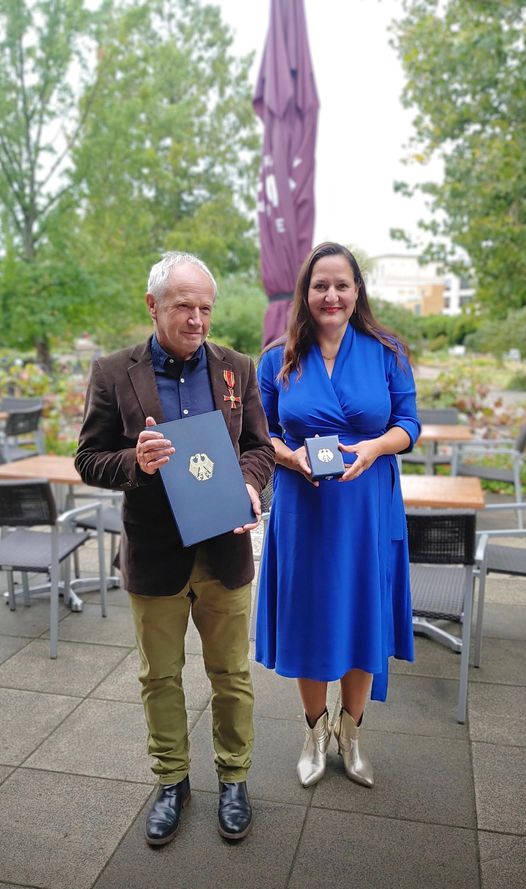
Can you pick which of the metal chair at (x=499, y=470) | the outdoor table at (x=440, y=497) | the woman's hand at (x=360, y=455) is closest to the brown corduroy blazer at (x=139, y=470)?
the woman's hand at (x=360, y=455)

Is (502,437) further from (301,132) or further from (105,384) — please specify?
(105,384)

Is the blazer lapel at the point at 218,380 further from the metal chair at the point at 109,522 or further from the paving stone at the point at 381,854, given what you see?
the metal chair at the point at 109,522

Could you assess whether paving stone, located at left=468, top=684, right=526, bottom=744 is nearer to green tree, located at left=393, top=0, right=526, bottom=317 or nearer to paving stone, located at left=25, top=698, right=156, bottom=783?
paving stone, located at left=25, top=698, right=156, bottom=783

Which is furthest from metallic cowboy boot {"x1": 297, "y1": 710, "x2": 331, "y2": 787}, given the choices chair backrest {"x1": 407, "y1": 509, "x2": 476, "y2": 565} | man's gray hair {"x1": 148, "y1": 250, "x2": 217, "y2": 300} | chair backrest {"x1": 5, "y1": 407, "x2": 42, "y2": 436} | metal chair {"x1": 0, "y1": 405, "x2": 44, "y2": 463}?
chair backrest {"x1": 5, "y1": 407, "x2": 42, "y2": 436}

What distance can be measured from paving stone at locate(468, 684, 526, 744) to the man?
1164 mm

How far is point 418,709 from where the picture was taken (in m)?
3.18

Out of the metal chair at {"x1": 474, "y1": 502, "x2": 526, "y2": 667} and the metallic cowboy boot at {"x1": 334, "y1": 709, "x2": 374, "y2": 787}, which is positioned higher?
the metal chair at {"x1": 474, "y1": 502, "x2": 526, "y2": 667}

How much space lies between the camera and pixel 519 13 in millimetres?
6859

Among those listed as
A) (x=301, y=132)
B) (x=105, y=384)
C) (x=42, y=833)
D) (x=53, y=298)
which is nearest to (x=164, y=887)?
(x=42, y=833)

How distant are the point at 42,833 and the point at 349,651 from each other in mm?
1187

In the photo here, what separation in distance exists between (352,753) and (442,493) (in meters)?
1.77

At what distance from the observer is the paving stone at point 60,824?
7.09ft

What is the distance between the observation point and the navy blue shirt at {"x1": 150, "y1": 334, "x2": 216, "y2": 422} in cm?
212

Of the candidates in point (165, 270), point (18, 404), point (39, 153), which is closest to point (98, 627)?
point (165, 270)
